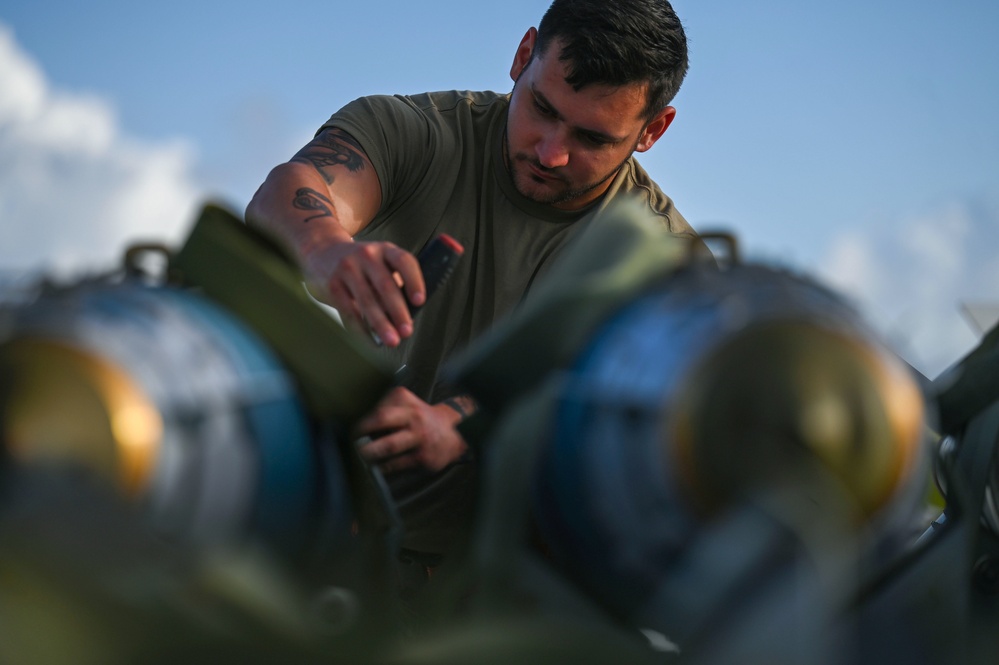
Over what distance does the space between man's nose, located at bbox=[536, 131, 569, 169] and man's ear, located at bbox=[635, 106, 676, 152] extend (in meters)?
0.29

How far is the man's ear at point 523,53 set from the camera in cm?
185

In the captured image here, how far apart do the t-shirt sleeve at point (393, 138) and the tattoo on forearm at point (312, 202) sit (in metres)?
0.29

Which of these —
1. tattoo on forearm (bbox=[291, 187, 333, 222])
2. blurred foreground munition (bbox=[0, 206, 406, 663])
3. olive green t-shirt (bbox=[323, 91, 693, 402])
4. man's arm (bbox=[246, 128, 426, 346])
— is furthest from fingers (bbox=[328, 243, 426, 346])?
olive green t-shirt (bbox=[323, 91, 693, 402])

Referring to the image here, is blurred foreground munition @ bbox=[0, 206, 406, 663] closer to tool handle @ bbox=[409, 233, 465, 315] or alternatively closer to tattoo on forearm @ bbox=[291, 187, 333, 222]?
tool handle @ bbox=[409, 233, 465, 315]

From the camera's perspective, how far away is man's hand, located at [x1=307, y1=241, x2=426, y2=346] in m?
0.81

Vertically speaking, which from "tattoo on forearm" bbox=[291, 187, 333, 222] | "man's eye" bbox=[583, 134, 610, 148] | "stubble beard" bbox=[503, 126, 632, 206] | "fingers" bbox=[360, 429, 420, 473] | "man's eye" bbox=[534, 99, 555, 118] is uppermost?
"man's eye" bbox=[534, 99, 555, 118]

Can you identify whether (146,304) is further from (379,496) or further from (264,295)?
(379,496)

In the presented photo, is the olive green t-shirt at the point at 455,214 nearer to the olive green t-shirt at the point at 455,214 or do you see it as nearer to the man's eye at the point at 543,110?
the olive green t-shirt at the point at 455,214

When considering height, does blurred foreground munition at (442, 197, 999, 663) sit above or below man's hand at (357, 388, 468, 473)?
above

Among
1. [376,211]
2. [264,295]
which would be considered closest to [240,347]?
[264,295]

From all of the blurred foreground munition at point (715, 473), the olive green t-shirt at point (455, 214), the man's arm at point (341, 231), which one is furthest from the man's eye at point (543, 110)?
the blurred foreground munition at point (715, 473)

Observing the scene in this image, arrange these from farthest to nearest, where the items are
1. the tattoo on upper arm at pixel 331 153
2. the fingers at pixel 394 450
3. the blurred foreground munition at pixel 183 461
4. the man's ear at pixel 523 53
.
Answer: the man's ear at pixel 523 53 → the tattoo on upper arm at pixel 331 153 → the fingers at pixel 394 450 → the blurred foreground munition at pixel 183 461

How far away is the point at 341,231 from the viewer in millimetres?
1121

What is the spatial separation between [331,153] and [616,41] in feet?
1.88
